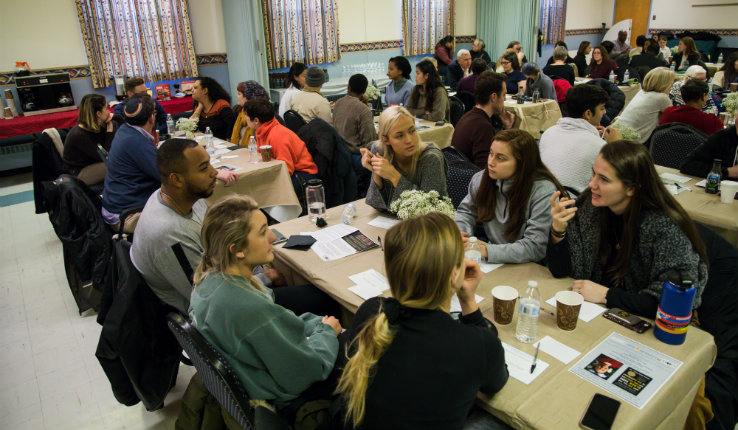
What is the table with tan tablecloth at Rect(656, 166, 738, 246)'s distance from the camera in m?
2.56

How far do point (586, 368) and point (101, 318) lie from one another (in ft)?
6.94

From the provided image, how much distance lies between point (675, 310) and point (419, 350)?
35.4 inches

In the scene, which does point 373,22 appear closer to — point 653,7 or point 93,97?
point 93,97

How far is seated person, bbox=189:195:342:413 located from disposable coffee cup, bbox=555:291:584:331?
82 centimetres

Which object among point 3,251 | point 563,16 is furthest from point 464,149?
point 563,16

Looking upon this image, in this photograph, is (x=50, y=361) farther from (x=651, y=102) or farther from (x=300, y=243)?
(x=651, y=102)

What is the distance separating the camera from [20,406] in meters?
2.53

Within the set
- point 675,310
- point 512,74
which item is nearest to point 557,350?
point 675,310

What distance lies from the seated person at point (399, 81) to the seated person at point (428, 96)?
206 millimetres

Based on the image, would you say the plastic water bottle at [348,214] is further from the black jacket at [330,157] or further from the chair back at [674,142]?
the chair back at [674,142]

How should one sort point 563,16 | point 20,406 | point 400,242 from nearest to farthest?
point 400,242 < point 20,406 < point 563,16

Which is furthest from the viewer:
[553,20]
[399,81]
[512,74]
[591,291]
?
[553,20]

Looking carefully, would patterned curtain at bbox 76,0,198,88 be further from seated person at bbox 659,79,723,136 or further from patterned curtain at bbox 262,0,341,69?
seated person at bbox 659,79,723,136

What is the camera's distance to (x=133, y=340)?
2.00m
